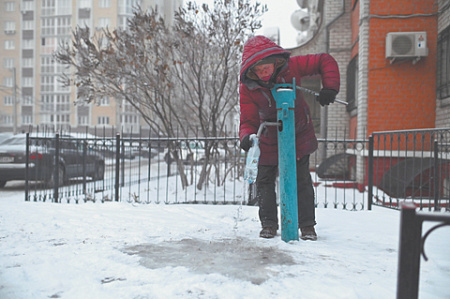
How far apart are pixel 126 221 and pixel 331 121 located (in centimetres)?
794

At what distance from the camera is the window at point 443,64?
7.20 m

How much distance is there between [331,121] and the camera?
10.8 m

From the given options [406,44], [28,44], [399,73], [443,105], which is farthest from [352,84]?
[28,44]

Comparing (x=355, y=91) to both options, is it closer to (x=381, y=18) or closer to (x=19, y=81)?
(x=381, y=18)

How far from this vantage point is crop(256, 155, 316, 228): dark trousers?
346cm

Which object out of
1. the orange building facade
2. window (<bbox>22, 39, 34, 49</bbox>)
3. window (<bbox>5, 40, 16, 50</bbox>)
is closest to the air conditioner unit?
the orange building facade

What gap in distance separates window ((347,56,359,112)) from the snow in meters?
5.69

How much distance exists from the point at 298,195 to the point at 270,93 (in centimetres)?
98

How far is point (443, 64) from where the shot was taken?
7.39 metres

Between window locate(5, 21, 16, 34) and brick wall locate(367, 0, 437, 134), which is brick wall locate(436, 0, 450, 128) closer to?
brick wall locate(367, 0, 437, 134)

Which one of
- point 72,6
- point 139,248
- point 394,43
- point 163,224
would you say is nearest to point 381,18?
point 394,43

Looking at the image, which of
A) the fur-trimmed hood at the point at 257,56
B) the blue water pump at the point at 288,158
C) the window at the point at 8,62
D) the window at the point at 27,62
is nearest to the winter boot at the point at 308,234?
the blue water pump at the point at 288,158

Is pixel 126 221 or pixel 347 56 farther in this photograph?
pixel 347 56

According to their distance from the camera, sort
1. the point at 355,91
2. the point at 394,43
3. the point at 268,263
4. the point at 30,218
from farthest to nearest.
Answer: the point at 355,91 → the point at 394,43 → the point at 30,218 → the point at 268,263
